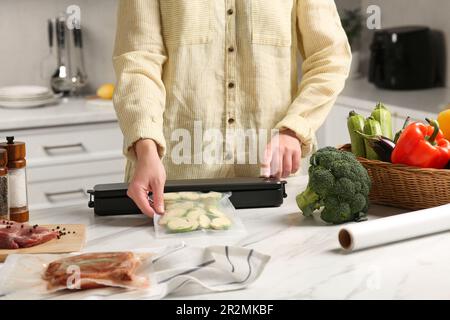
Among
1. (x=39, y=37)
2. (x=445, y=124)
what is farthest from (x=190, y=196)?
(x=39, y=37)

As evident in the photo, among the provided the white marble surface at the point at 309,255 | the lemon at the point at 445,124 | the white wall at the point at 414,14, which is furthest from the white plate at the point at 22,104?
the lemon at the point at 445,124

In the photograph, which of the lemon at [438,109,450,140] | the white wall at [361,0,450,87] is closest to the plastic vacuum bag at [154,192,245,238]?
the lemon at [438,109,450,140]

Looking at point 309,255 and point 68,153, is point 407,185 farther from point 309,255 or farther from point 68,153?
point 68,153

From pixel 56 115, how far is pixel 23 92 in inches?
9.1

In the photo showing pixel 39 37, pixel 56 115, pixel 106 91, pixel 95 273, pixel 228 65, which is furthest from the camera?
pixel 39 37

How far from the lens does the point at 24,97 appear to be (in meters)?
3.56

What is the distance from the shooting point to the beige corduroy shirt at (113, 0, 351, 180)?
2027 millimetres

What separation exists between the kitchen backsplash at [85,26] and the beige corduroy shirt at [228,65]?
1801 mm

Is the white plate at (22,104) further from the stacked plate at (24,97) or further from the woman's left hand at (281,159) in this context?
the woman's left hand at (281,159)

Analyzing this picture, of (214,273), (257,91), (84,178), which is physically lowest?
(84,178)

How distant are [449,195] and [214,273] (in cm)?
60
